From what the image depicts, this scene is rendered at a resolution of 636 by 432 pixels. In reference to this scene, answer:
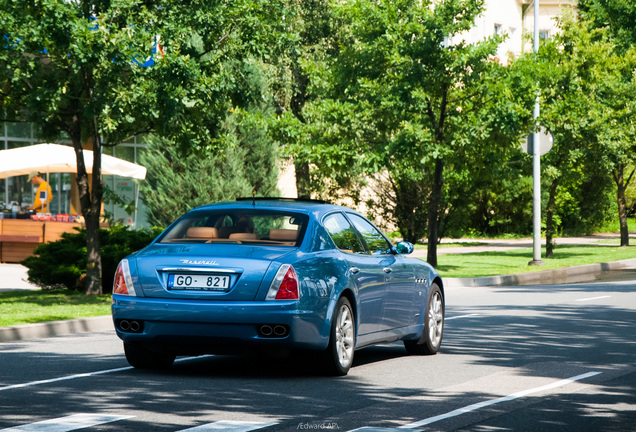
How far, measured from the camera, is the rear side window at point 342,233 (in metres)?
9.34

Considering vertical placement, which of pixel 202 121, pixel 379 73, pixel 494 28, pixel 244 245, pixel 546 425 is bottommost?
pixel 546 425

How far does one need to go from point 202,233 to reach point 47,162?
16.1m

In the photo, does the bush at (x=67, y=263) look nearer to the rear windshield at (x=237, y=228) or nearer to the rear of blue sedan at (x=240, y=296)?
the rear windshield at (x=237, y=228)

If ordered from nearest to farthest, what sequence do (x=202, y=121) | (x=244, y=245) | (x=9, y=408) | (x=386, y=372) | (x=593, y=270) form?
1. (x=9, y=408)
2. (x=244, y=245)
3. (x=386, y=372)
4. (x=202, y=121)
5. (x=593, y=270)

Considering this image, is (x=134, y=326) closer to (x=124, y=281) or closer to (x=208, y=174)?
(x=124, y=281)

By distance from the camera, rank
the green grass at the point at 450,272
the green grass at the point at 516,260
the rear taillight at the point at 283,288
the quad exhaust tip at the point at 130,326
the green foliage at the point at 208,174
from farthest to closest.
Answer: the green foliage at the point at 208,174
the green grass at the point at 516,260
the green grass at the point at 450,272
the quad exhaust tip at the point at 130,326
the rear taillight at the point at 283,288

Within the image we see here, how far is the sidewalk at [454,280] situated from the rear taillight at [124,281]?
3.70m

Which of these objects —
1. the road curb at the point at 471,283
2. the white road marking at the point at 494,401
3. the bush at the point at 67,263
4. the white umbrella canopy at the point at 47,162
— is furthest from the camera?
the white umbrella canopy at the point at 47,162

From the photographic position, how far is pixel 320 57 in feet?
109

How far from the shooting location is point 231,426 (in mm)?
6527

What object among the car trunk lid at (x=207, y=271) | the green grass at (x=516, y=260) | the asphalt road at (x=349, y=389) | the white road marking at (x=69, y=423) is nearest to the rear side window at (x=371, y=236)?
the asphalt road at (x=349, y=389)

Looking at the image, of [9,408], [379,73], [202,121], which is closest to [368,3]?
[379,73]

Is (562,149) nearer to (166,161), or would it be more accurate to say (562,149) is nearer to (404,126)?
(404,126)

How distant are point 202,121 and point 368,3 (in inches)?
338
